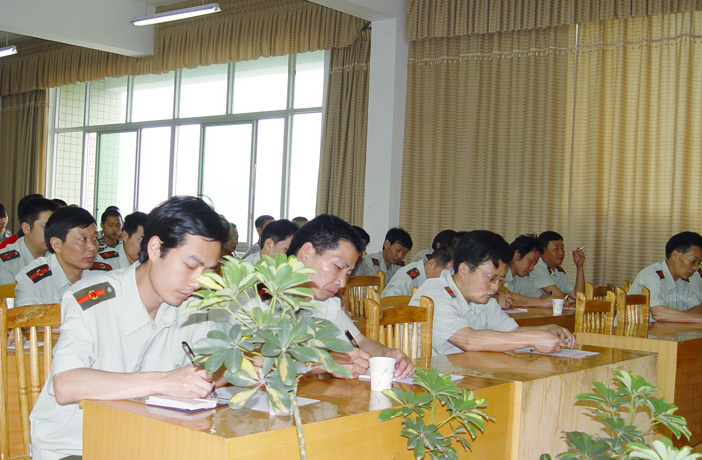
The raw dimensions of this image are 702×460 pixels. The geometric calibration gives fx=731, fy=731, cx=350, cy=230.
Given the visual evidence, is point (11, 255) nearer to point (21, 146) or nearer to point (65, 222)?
point (65, 222)

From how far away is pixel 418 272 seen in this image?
454cm

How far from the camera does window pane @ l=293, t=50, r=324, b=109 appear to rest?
7.57 m

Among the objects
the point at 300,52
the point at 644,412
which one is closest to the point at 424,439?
the point at 644,412

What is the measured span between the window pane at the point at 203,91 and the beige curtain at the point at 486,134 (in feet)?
8.97

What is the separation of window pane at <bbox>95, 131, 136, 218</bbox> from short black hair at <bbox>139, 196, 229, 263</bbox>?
7.98 meters

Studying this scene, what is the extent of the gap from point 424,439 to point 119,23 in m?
7.96

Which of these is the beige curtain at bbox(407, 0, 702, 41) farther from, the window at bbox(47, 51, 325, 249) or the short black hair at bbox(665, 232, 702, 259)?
the short black hair at bbox(665, 232, 702, 259)

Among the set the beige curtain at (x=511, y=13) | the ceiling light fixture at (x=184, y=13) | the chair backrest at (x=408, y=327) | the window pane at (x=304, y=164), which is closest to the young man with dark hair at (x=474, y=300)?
the chair backrest at (x=408, y=327)

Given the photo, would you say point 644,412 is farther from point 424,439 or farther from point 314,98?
point 314,98

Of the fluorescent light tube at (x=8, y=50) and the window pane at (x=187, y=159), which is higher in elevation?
the fluorescent light tube at (x=8, y=50)

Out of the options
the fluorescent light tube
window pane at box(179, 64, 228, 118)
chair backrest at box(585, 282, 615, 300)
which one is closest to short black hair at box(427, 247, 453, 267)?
chair backrest at box(585, 282, 615, 300)

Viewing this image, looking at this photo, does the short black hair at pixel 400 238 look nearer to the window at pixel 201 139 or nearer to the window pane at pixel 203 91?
the window at pixel 201 139

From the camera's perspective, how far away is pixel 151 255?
1683 millimetres

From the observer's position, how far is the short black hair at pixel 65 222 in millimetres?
3129
